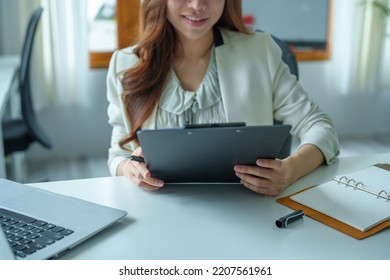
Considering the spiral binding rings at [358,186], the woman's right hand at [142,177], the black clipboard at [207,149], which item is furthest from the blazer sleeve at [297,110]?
the woman's right hand at [142,177]

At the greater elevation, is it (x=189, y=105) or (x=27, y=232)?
(x=189, y=105)

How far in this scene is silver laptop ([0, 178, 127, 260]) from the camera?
769 mm

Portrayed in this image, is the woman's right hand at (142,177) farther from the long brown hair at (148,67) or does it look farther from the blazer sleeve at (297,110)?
the blazer sleeve at (297,110)

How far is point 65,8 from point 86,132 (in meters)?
0.78

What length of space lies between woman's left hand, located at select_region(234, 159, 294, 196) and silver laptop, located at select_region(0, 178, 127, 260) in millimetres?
258

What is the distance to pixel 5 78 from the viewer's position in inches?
91.7

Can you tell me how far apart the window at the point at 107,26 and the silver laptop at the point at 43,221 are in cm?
220

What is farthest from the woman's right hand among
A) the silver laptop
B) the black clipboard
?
the silver laptop

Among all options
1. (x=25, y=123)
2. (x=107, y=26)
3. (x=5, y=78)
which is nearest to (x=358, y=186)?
(x=25, y=123)

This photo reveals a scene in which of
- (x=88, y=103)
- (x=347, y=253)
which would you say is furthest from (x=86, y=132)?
(x=347, y=253)

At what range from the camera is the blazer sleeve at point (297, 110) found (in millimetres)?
1253

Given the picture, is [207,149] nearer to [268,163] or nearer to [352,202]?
[268,163]

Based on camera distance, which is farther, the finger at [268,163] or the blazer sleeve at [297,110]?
the blazer sleeve at [297,110]

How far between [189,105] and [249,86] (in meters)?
0.18
